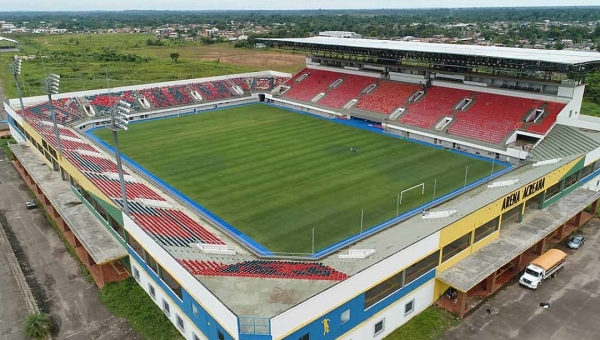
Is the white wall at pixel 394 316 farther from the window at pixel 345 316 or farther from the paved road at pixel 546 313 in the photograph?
the paved road at pixel 546 313

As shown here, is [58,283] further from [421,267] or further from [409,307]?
[421,267]

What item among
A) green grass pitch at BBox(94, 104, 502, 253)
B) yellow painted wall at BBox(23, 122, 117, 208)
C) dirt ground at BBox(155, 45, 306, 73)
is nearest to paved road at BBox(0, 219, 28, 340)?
yellow painted wall at BBox(23, 122, 117, 208)

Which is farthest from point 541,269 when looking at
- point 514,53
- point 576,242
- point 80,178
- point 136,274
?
point 80,178

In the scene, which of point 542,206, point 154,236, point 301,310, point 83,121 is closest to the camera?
point 301,310

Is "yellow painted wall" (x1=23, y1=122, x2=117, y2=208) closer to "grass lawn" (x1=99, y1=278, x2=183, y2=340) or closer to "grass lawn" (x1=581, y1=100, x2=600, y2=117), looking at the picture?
"grass lawn" (x1=99, y1=278, x2=183, y2=340)

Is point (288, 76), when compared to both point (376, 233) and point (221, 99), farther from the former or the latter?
point (376, 233)

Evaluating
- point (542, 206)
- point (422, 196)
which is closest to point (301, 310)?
point (422, 196)
